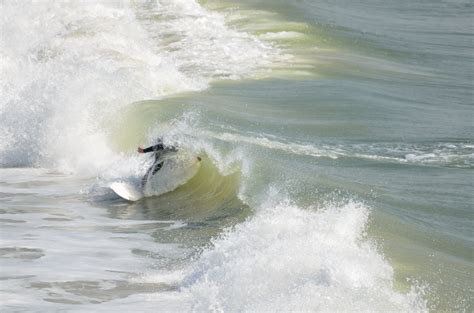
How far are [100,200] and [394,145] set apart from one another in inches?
186

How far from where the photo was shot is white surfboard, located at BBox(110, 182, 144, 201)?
36.2ft

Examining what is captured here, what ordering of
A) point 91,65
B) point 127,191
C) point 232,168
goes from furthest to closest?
point 91,65
point 232,168
point 127,191

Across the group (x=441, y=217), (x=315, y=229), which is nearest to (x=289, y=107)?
(x=441, y=217)

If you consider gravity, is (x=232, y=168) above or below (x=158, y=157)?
below

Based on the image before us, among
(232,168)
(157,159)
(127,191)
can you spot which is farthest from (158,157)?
(232,168)

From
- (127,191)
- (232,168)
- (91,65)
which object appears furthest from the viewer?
(91,65)

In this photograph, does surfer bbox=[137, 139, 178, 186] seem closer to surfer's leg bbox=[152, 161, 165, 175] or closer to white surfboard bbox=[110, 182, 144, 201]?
surfer's leg bbox=[152, 161, 165, 175]

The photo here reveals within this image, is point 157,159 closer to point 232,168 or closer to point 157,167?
point 157,167

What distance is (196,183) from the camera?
37.7 ft

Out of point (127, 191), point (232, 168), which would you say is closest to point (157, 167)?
point (127, 191)

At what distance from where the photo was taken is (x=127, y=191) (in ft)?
36.6

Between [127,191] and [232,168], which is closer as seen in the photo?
[127,191]

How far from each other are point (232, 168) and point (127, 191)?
1.21m

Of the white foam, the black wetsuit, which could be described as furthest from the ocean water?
the black wetsuit
